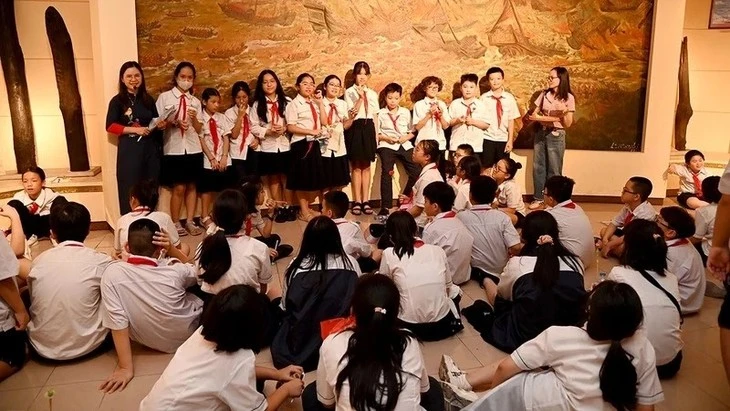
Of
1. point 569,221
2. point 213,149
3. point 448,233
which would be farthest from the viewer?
point 213,149

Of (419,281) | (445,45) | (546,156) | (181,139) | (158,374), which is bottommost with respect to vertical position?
(158,374)

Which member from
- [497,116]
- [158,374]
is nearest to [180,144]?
[158,374]

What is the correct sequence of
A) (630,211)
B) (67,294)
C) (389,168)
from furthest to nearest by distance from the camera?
(389,168) → (630,211) → (67,294)

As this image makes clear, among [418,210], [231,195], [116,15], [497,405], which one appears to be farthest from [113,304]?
[116,15]

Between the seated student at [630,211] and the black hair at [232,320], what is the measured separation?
3929 mm

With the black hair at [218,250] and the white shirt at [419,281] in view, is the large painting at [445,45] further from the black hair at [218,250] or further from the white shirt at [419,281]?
the white shirt at [419,281]

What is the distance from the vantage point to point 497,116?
8.11 meters

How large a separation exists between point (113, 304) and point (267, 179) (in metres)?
4.03

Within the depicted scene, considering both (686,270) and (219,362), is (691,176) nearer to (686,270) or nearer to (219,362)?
(686,270)

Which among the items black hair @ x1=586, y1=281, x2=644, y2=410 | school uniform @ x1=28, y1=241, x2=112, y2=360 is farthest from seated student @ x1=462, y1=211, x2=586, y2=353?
school uniform @ x1=28, y1=241, x2=112, y2=360

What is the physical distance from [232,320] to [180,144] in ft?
14.6

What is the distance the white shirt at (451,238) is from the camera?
4.96m

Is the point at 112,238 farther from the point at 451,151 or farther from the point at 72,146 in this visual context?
the point at 451,151

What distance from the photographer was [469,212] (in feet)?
17.6
